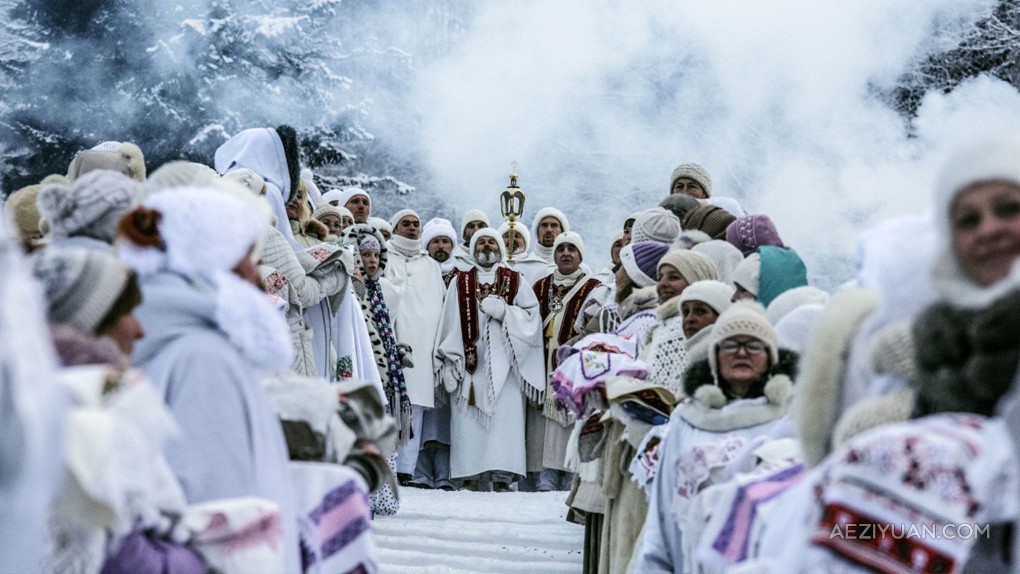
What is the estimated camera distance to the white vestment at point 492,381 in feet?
Answer: 37.1

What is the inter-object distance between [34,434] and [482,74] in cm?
1718

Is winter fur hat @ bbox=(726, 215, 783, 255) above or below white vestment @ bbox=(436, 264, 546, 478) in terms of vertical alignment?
above

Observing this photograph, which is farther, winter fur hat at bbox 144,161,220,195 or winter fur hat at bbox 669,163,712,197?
winter fur hat at bbox 669,163,712,197

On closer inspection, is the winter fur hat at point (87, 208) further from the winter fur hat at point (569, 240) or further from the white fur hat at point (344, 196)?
the white fur hat at point (344, 196)

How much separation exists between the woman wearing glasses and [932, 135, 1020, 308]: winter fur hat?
7.69 feet

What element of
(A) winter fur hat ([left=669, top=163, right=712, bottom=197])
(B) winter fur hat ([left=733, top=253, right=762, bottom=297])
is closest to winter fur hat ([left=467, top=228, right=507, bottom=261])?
(A) winter fur hat ([left=669, top=163, right=712, bottom=197])

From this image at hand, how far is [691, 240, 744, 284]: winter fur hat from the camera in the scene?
23.9 feet

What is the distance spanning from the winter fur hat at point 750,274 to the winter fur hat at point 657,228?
2045 mm

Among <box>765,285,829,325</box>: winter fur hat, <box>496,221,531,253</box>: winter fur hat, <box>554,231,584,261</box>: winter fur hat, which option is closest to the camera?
<box>765,285,829,325</box>: winter fur hat

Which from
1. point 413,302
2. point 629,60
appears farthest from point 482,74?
point 413,302

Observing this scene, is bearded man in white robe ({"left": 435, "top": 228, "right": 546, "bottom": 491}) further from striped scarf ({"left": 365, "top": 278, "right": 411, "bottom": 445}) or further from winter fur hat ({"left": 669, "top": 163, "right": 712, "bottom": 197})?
winter fur hat ({"left": 669, "top": 163, "right": 712, "bottom": 197})

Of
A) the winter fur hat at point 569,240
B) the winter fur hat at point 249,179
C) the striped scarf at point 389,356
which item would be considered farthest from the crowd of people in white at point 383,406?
the winter fur hat at point 569,240

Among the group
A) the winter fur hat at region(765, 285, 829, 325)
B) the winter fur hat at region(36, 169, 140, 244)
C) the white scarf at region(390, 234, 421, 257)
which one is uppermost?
the winter fur hat at region(36, 169, 140, 244)

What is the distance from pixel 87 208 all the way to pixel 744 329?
214 centimetres
